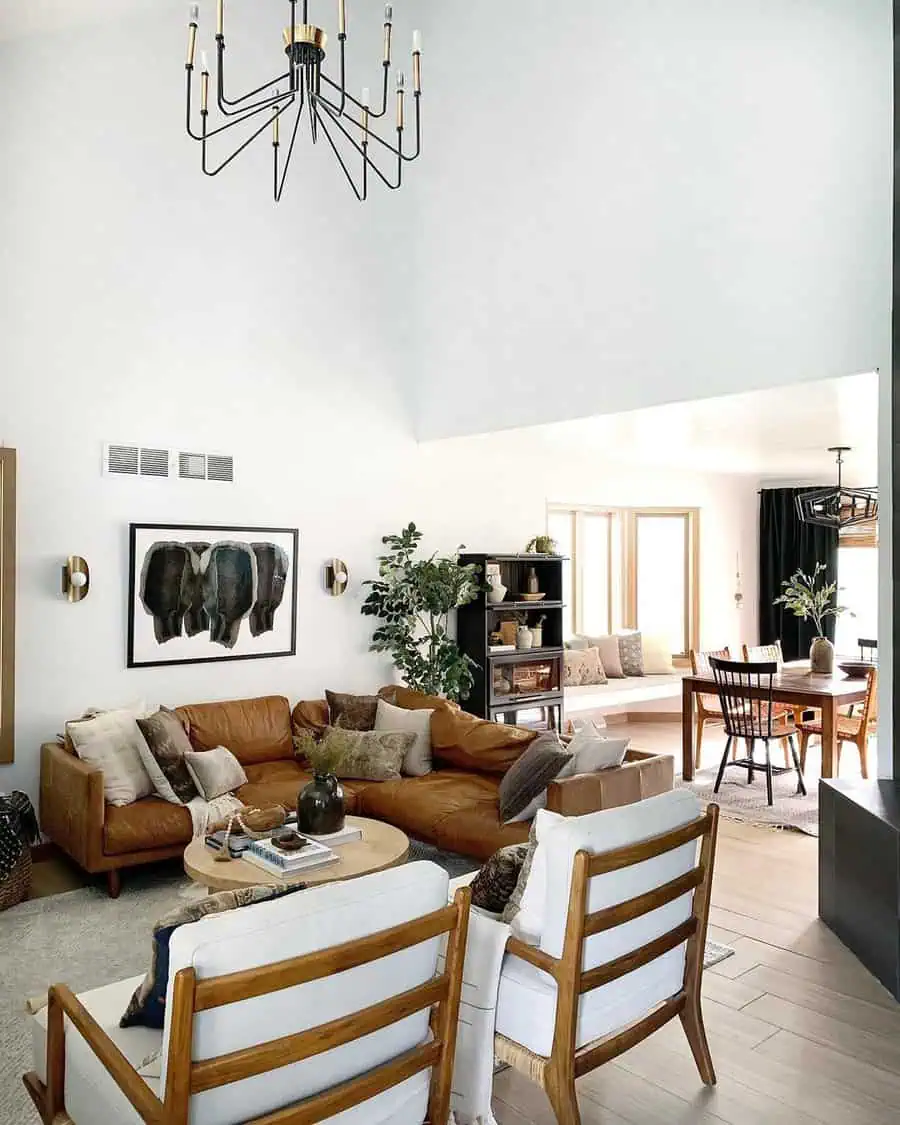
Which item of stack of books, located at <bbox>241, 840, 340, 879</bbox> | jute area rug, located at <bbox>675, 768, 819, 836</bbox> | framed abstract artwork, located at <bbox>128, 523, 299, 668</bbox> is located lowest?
jute area rug, located at <bbox>675, 768, 819, 836</bbox>

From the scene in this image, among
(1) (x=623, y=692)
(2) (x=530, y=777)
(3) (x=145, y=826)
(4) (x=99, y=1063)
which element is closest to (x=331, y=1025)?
(4) (x=99, y=1063)

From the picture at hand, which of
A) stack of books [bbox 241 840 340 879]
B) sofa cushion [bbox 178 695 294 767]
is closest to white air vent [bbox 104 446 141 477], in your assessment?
sofa cushion [bbox 178 695 294 767]

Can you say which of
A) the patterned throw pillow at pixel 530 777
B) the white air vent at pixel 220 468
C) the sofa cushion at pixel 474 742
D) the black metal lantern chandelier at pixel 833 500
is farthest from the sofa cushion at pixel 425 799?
the black metal lantern chandelier at pixel 833 500

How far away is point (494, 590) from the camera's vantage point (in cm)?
727

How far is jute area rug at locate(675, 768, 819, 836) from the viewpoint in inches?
230

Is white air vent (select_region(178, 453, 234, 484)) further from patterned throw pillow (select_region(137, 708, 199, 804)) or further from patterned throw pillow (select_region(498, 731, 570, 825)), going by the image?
patterned throw pillow (select_region(498, 731, 570, 825))

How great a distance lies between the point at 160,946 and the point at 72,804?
2869 mm

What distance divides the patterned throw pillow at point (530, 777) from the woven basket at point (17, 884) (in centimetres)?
233

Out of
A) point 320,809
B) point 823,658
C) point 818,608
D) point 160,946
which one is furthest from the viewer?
point 818,608

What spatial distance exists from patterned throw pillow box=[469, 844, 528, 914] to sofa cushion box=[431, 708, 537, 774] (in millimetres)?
2419

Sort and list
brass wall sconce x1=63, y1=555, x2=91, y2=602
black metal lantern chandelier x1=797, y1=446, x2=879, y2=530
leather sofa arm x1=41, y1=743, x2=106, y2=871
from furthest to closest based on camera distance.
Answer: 1. black metal lantern chandelier x1=797, y1=446, x2=879, y2=530
2. brass wall sconce x1=63, y1=555, x2=91, y2=602
3. leather sofa arm x1=41, y1=743, x2=106, y2=871

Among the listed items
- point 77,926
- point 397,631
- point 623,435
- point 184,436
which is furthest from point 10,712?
point 623,435

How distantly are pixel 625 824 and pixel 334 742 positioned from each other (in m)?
2.12

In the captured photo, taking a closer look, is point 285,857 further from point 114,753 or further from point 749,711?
point 749,711
